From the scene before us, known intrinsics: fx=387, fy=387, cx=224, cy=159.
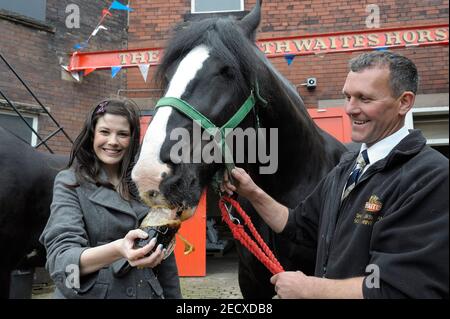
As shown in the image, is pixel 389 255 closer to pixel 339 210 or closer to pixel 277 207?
pixel 339 210

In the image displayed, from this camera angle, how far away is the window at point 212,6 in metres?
6.94

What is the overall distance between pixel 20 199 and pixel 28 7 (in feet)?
14.1

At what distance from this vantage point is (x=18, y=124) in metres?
6.31

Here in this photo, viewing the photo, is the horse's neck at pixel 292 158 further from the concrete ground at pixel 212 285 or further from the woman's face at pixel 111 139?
the concrete ground at pixel 212 285

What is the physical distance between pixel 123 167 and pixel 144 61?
4.33 metres

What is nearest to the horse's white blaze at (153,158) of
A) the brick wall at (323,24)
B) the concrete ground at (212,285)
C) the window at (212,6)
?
the concrete ground at (212,285)

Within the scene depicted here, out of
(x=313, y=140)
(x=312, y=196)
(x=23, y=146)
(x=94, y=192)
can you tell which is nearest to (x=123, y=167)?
(x=94, y=192)

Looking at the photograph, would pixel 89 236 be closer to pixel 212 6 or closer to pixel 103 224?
pixel 103 224

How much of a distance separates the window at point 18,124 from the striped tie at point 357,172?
18.9 feet

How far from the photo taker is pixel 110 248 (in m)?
1.53

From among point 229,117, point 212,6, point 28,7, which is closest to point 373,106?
point 229,117

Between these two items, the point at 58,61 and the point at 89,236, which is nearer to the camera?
the point at 89,236

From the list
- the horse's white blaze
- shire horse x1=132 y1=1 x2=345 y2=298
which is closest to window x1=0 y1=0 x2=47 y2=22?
shire horse x1=132 y1=1 x2=345 y2=298

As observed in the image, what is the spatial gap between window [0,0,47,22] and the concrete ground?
4472 mm
